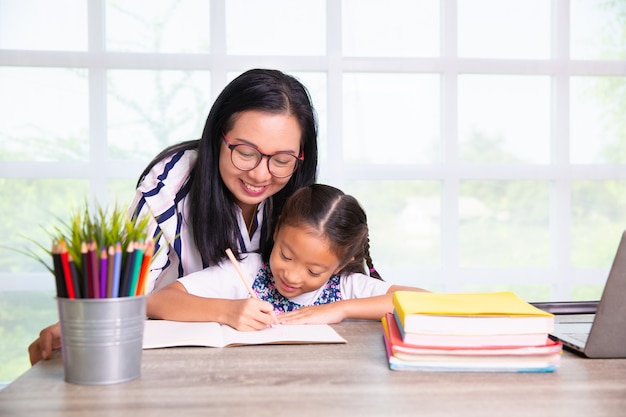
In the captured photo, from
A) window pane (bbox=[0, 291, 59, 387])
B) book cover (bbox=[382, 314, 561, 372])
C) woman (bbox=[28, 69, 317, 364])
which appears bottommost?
window pane (bbox=[0, 291, 59, 387])

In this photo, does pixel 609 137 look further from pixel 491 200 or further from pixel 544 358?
pixel 544 358

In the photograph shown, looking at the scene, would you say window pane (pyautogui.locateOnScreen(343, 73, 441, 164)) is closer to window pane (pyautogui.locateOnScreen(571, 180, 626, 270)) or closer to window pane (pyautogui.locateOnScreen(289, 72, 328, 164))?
window pane (pyautogui.locateOnScreen(289, 72, 328, 164))

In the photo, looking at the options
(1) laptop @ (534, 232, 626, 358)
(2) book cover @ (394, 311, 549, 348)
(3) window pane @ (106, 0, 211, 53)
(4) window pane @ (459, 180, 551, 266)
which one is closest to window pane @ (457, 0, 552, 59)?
(4) window pane @ (459, 180, 551, 266)

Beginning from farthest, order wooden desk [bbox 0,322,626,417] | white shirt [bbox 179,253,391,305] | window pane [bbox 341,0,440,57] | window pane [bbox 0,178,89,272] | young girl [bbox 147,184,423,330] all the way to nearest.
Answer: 1. window pane [bbox 341,0,440,57]
2. window pane [bbox 0,178,89,272]
3. white shirt [bbox 179,253,391,305]
4. young girl [bbox 147,184,423,330]
5. wooden desk [bbox 0,322,626,417]

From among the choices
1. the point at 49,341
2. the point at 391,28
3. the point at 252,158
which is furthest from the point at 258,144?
the point at 391,28

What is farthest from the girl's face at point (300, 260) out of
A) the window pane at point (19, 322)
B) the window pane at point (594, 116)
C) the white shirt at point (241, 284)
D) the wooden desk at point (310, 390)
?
the window pane at point (594, 116)

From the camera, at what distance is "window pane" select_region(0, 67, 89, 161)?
311 centimetres

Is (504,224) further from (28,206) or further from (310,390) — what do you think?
(310,390)

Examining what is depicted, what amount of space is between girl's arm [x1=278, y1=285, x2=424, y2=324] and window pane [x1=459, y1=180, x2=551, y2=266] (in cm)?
173

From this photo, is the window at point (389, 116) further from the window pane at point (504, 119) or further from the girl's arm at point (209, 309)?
the girl's arm at point (209, 309)

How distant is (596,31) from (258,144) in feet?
7.21

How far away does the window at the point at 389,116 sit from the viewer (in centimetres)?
312

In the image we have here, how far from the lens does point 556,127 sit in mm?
3287

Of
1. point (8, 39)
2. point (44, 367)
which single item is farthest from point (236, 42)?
point (44, 367)
